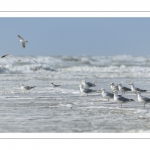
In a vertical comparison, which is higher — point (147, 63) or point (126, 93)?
point (147, 63)

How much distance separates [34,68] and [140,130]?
52.3 feet

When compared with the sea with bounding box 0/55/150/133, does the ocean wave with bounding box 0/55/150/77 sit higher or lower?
higher

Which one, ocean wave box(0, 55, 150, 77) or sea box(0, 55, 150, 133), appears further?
ocean wave box(0, 55, 150, 77)

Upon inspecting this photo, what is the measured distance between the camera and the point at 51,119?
8.53 metres

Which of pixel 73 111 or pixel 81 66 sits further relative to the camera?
pixel 81 66

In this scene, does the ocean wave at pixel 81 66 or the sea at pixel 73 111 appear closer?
the sea at pixel 73 111

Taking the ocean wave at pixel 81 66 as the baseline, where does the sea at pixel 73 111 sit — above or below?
below

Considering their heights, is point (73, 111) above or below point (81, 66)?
below
